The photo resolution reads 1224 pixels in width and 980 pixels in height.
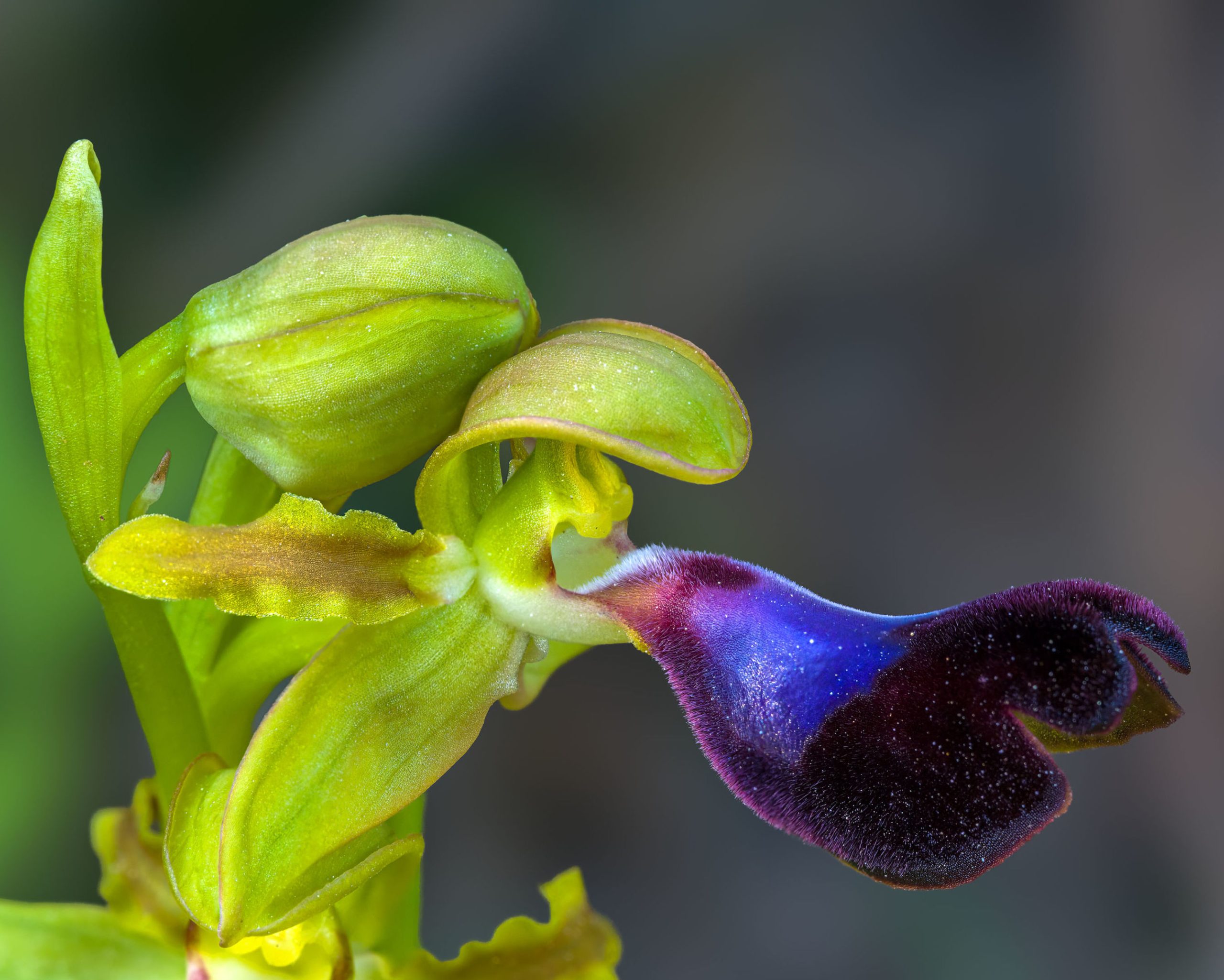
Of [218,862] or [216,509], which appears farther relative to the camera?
[216,509]

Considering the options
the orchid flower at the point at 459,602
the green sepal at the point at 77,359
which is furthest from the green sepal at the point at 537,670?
the green sepal at the point at 77,359

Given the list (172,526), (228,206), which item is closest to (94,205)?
(172,526)

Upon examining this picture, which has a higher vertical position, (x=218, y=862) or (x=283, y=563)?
(x=283, y=563)

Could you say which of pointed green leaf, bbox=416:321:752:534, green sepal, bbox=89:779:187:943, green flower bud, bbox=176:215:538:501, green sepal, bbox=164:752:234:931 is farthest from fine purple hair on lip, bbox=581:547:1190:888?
green sepal, bbox=89:779:187:943

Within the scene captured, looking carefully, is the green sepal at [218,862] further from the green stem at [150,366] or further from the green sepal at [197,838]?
the green stem at [150,366]

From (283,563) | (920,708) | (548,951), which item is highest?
(283,563)

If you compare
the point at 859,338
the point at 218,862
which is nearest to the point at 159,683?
the point at 218,862

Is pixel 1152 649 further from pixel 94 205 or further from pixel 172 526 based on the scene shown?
pixel 94 205

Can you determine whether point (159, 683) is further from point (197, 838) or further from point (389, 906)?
point (389, 906)
